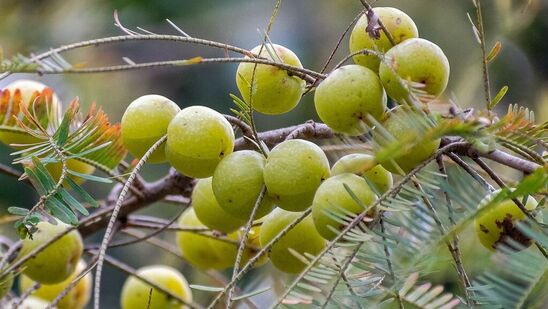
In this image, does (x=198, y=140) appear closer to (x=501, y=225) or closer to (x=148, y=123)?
(x=148, y=123)

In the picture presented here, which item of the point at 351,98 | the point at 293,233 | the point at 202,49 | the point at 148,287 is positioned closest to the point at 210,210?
the point at 293,233


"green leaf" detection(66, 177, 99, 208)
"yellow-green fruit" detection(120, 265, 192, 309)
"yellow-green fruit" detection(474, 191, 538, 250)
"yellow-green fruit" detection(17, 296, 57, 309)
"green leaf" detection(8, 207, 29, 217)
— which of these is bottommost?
"yellow-green fruit" detection(17, 296, 57, 309)

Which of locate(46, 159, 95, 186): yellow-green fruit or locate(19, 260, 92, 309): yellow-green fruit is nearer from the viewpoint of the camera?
locate(46, 159, 95, 186): yellow-green fruit

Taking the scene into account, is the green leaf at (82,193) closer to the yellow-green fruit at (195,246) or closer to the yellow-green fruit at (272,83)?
the yellow-green fruit at (272,83)

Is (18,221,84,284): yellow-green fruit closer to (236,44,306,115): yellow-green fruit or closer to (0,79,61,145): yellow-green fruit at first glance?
(0,79,61,145): yellow-green fruit

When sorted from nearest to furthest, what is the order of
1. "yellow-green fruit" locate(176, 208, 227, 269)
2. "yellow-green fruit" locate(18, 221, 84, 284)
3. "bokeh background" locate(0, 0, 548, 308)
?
"yellow-green fruit" locate(18, 221, 84, 284)
"yellow-green fruit" locate(176, 208, 227, 269)
"bokeh background" locate(0, 0, 548, 308)

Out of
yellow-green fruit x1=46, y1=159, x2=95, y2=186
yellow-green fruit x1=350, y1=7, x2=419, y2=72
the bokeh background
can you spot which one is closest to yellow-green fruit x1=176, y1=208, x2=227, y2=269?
yellow-green fruit x1=46, y1=159, x2=95, y2=186

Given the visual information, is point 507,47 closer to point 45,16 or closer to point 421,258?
point 45,16
